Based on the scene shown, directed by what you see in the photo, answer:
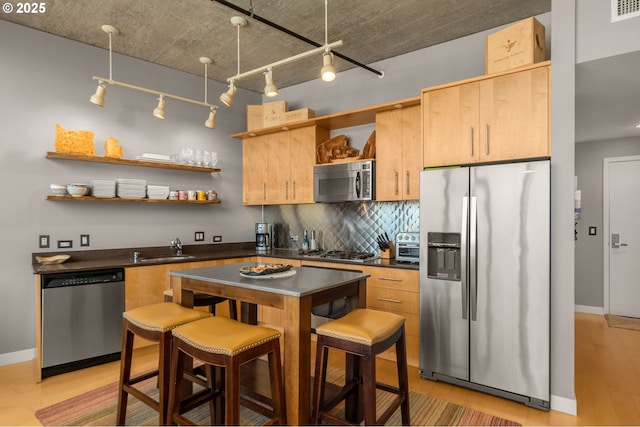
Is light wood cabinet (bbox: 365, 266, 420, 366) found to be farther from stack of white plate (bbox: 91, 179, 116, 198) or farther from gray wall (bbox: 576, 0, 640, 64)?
stack of white plate (bbox: 91, 179, 116, 198)

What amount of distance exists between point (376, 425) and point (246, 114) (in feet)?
14.4

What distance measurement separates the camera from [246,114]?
5.15 metres

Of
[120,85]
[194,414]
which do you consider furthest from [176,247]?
[194,414]

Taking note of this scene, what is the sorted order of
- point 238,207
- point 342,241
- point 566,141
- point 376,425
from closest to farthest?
point 376,425 < point 566,141 < point 342,241 < point 238,207

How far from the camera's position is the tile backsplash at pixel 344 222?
158 inches

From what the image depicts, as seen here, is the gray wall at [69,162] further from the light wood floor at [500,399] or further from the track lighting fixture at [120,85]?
the light wood floor at [500,399]

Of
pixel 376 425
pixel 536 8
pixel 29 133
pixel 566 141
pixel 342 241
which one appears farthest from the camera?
pixel 342 241

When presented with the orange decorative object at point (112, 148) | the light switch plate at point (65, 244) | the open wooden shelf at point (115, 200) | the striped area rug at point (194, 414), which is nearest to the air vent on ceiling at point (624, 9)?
the striped area rug at point (194, 414)

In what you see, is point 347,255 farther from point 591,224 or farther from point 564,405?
point 591,224

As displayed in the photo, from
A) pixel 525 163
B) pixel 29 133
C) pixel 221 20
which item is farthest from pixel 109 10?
pixel 525 163

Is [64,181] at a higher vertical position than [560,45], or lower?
lower

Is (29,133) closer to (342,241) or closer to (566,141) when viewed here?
(342,241)

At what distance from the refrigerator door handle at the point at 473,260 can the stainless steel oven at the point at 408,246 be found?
74cm

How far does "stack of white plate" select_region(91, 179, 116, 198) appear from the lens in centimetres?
364
